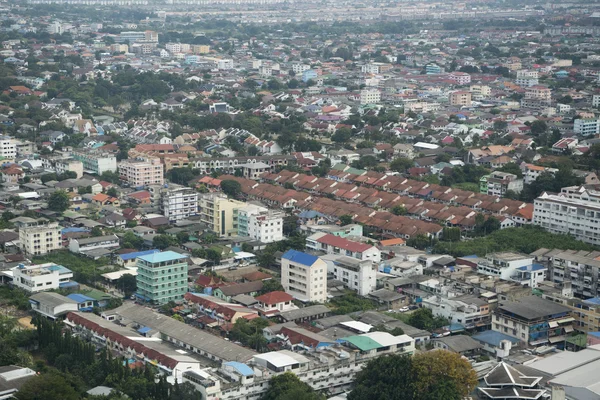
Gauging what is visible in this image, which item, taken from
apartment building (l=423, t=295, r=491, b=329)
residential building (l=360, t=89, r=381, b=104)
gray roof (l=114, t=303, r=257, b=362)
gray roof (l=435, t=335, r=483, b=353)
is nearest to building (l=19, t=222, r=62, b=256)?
gray roof (l=114, t=303, r=257, b=362)

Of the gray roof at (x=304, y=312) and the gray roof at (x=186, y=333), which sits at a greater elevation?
the gray roof at (x=186, y=333)

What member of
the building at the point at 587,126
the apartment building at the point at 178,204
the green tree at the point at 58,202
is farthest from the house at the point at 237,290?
the building at the point at 587,126

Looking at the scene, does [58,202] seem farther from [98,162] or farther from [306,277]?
[306,277]

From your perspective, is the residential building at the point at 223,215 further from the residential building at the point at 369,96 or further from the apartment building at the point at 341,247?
the residential building at the point at 369,96

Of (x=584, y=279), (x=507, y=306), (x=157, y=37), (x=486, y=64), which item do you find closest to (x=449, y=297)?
(x=507, y=306)

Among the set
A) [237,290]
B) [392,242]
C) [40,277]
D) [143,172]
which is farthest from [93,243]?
[392,242]
